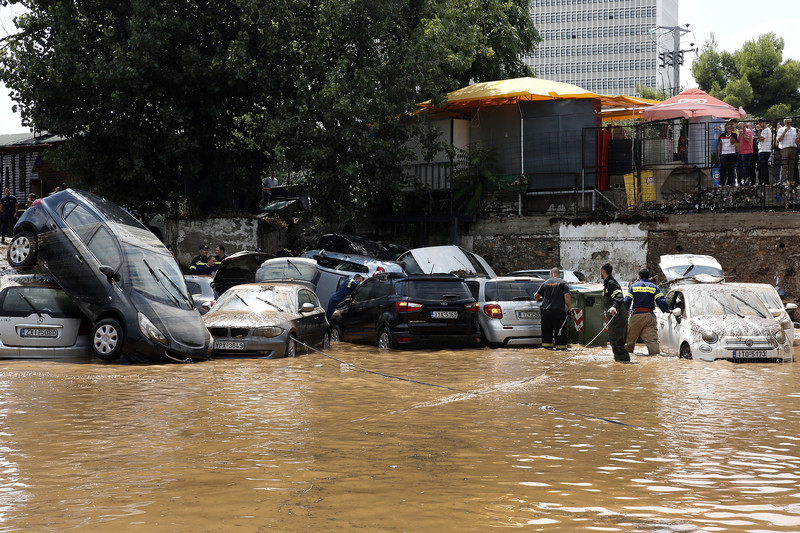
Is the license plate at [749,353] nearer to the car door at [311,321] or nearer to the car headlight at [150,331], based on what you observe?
the car door at [311,321]

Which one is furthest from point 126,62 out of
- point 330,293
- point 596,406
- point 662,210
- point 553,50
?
point 553,50

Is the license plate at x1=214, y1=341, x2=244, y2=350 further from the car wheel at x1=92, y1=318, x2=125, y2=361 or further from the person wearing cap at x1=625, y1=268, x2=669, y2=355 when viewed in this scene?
the person wearing cap at x1=625, y1=268, x2=669, y2=355

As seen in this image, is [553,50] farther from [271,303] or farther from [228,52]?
[271,303]

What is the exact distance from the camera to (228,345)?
49.4 ft

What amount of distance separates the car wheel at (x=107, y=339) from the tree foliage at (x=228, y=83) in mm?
11587

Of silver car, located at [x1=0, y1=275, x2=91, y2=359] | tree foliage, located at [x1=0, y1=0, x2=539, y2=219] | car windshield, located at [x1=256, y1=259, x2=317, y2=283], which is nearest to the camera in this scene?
silver car, located at [x1=0, y1=275, x2=91, y2=359]

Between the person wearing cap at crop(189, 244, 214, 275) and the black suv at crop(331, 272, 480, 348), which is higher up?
the person wearing cap at crop(189, 244, 214, 275)

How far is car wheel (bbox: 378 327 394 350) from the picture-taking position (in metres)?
17.2

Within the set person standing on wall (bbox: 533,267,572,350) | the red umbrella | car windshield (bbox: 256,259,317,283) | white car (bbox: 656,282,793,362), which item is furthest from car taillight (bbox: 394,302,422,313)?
the red umbrella

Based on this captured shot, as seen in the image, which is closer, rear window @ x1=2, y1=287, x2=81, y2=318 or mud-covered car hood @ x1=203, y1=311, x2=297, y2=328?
rear window @ x1=2, y1=287, x2=81, y2=318

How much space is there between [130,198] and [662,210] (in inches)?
615

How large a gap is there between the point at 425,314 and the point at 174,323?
479 cm

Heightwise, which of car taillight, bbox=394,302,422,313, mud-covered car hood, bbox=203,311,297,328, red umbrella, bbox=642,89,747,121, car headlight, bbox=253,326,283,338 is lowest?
car headlight, bbox=253,326,283,338

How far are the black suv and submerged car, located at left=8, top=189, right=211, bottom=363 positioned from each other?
380cm
